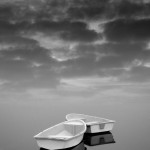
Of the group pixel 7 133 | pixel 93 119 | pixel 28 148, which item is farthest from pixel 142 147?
pixel 93 119

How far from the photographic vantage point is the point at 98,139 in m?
15.1

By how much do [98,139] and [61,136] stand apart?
119 inches

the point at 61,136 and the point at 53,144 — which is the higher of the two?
the point at 53,144

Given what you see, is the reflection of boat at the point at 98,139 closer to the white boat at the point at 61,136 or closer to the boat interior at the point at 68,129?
the boat interior at the point at 68,129

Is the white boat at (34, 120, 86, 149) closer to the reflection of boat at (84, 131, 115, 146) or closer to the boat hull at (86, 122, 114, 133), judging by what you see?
the boat hull at (86, 122, 114, 133)

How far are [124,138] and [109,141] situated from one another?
6313cm

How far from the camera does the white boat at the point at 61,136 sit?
1035 cm

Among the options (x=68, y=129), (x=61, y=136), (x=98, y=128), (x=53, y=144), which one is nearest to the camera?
(x=53, y=144)

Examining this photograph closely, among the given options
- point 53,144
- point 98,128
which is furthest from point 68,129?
point 53,144

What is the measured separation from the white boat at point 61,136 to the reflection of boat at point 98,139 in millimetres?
1208

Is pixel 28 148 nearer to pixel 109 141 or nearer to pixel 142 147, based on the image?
pixel 142 147

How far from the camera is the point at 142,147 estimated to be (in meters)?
66.5

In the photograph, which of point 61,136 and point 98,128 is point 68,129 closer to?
point 61,136

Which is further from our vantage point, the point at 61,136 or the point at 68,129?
the point at 68,129
